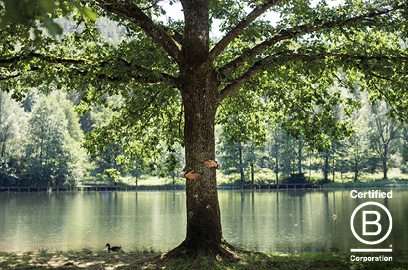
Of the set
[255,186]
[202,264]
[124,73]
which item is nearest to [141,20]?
[124,73]

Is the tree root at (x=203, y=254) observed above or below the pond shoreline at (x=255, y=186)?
above

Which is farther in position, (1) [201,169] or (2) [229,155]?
(2) [229,155]

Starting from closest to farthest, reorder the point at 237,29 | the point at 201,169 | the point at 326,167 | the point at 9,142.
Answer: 1. the point at 201,169
2. the point at 237,29
3. the point at 9,142
4. the point at 326,167

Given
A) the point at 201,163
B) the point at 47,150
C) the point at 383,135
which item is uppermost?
the point at 383,135

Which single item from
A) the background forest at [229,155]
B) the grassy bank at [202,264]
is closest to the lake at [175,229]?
the grassy bank at [202,264]

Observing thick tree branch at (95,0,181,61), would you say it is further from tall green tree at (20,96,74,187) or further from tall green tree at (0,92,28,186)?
tall green tree at (20,96,74,187)

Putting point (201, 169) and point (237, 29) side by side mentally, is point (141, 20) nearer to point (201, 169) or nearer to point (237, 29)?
point (237, 29)

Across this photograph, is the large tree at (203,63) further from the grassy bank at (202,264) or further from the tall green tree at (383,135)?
the tall green tree at (383,135)

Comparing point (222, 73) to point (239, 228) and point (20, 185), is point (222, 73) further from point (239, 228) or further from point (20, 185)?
point (20, 185)

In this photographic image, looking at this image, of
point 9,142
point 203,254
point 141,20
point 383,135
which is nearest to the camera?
point 203,254

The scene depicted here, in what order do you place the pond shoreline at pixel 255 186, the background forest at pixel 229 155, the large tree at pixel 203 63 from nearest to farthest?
the large tree at pixel 203 63, the background forest at pixel 229 155, the pond shoreline at pixel 255 186

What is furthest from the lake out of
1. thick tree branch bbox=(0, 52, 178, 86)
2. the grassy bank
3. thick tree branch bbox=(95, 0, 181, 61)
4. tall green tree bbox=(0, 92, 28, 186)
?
tall green tree bbox=(0, 92, 28, 186)

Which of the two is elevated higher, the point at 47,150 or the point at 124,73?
the point at 47,150

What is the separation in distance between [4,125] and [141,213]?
33443 millimetres
